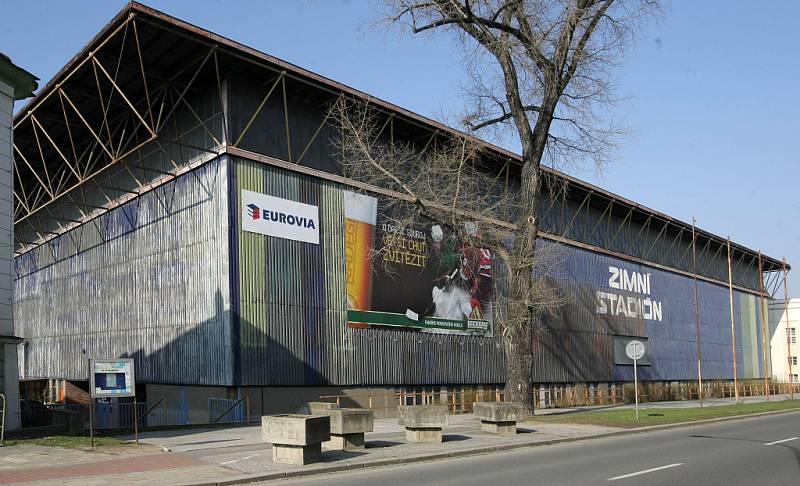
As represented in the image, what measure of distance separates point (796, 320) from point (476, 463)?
8462 cm

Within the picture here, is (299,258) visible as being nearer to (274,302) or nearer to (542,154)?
→ (274,302)

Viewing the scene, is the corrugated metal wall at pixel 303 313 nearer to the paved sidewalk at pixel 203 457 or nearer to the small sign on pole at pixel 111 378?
the paved sidewalk at pixel 203 457

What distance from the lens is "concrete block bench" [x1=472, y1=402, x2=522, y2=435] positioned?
69.1ft

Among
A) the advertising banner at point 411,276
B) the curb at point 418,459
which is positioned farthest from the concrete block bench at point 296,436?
the advertising banner at point 411,276

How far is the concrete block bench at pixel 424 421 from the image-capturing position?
1884 centimetres

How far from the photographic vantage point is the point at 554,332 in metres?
45.5

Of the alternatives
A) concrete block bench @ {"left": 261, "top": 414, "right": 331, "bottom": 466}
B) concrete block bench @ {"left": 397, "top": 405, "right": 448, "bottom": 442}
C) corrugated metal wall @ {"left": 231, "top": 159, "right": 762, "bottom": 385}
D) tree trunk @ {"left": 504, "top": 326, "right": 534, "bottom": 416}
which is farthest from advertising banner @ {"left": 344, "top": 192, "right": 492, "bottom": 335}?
concrete block bench @ {"left": 261, "top": 414, "right": 331, "bottom": 466}

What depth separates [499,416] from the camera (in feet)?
68.9

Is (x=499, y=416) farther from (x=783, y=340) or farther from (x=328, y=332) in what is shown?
(x=783, y=340)

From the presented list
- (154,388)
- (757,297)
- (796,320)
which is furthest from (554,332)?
(796,320)

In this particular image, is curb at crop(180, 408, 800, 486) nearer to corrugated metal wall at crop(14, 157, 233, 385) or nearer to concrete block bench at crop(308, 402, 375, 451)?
Answer: concrete block bench at crop(308, 402, 375, 451)

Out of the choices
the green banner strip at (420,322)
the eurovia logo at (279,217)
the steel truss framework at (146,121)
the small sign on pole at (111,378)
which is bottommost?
the small sign on pole at (111,378)

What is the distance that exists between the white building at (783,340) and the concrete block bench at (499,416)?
72.3 meters

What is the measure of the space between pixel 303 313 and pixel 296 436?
15.5m
